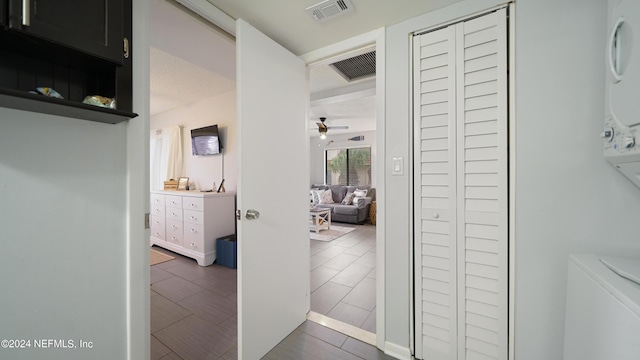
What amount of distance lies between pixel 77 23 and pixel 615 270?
7.00ft

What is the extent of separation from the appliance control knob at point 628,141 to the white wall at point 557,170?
29 centimetres

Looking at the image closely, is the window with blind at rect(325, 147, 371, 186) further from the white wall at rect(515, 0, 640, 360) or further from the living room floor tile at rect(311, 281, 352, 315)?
the white wall at rect(515, 0, 640, 360)

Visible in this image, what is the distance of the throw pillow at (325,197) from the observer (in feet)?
21.3

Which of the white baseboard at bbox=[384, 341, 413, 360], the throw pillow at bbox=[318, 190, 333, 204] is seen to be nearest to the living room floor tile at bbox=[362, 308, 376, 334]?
the white baseboard at bbox=[384, 341, 413, 360]

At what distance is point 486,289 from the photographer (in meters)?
1.29

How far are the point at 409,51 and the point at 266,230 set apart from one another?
1.52 metres

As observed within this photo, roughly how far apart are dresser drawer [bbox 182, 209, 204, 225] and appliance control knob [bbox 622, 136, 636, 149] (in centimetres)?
357

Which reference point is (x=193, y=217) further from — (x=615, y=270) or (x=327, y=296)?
(x=615, y=270)

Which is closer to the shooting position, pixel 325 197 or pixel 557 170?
pixel 557 170

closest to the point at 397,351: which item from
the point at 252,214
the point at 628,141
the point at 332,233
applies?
the point at 252,214

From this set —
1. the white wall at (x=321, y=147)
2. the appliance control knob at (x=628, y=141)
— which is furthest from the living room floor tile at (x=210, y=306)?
the white wall at (x=321, y=147)

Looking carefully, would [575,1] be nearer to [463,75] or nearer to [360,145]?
[463,75]

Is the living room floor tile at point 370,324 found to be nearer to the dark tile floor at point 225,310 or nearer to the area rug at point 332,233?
the dark tile floor at point 225,310

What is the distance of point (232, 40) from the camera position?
1.62 meters
